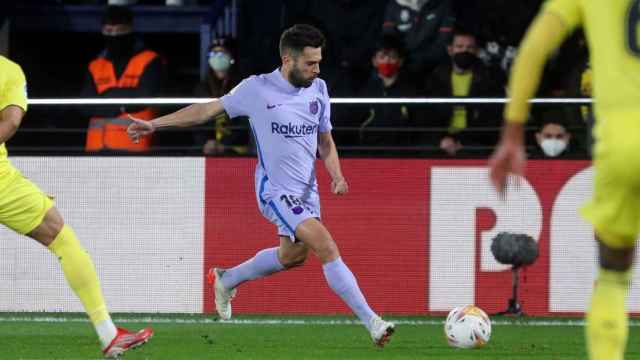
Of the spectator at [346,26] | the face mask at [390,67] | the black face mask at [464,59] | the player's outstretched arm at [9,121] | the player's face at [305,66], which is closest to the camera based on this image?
the player's outstretched arm at [9,121]

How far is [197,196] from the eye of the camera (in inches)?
493

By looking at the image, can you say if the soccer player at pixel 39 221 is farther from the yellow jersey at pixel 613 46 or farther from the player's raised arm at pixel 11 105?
the yellow jersey at pixel 613 46

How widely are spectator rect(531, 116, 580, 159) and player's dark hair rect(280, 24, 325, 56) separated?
3057 mm

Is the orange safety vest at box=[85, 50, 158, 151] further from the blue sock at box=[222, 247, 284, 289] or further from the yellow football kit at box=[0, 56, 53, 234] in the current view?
the yellow football kit at box=[0, 56, 53, 234]

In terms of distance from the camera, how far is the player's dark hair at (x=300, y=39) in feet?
32.8

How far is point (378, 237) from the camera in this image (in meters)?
12.5

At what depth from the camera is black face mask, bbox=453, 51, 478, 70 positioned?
13.2 meters

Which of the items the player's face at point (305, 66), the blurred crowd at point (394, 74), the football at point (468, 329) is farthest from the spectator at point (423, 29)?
the football at point (468, 329)

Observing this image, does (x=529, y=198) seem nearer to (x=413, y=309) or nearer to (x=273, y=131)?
(x=413, y=309)

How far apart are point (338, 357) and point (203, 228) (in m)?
3.37

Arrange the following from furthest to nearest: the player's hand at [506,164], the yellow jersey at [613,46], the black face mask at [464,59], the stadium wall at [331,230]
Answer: the black face mask at [464,59] < the stadium wall at [331,230] < the yellow jersey at [613,46] < the player's hand at [506,164]

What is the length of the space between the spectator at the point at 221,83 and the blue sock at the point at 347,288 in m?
3.17

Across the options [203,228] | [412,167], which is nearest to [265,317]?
[203,228]

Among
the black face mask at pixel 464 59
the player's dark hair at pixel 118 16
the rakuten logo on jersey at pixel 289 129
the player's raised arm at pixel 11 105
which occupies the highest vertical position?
the player's raised arm at pixel 11 105
